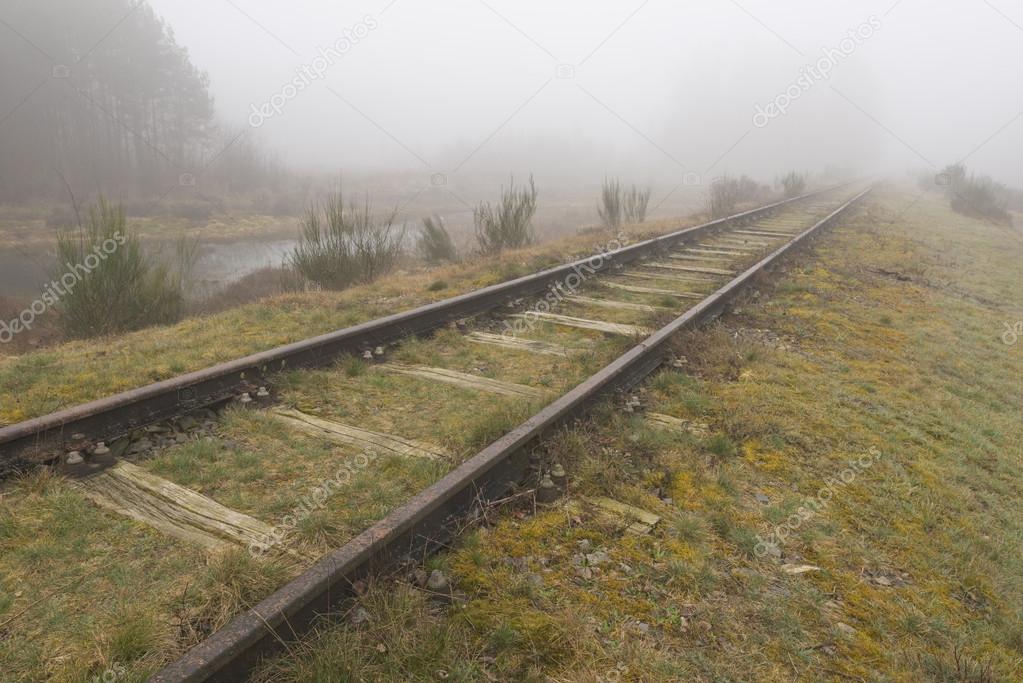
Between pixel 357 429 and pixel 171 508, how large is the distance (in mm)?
1018

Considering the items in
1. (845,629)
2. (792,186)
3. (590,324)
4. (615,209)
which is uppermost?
(792,186)

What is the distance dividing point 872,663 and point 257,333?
15.8ft

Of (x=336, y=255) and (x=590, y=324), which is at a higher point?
(x=336, y=255)

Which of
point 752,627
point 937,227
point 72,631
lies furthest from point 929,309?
point 937,227

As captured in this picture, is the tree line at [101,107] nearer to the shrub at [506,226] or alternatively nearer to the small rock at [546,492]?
the shrub at [506,226]

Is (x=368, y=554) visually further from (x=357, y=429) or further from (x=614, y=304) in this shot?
(x=614, y=304)

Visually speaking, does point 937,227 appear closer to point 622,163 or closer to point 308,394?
point 308,394

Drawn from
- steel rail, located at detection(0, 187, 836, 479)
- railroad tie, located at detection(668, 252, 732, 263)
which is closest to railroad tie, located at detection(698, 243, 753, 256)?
railroad tie, located at detection(668, 252, 732, 263)

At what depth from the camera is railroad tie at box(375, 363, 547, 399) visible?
3840 millimetres

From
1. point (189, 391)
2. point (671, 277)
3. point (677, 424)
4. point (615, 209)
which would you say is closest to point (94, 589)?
point (189, 391)

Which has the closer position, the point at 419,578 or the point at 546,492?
the point at 419,578

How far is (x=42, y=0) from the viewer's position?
37719 millimetres

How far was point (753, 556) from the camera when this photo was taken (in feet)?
7.78

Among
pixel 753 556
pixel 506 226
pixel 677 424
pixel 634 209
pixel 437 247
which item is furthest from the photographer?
pixel 634 209
